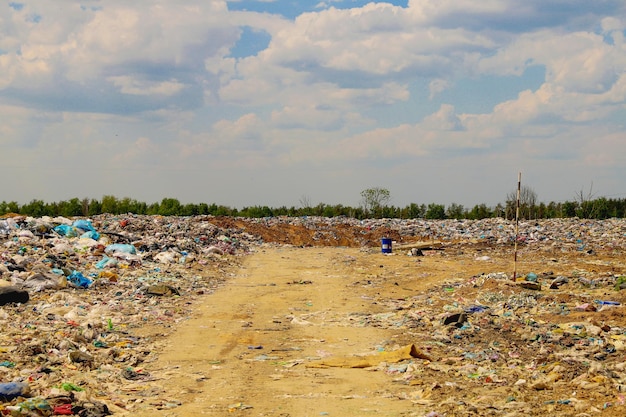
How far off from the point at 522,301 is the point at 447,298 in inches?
61.9

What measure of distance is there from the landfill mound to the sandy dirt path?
1.02 feet

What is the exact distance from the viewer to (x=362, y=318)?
918 cm

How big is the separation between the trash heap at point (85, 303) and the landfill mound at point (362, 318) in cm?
2

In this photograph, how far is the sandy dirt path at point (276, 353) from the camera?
17.1ft

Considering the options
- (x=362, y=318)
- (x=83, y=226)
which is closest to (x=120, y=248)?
(x=83, y=226)

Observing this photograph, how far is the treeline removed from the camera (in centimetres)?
A: 3234

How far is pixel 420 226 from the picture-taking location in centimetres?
2706

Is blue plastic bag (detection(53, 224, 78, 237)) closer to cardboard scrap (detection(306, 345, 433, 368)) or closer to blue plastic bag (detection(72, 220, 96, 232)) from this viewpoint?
blue plastic bag (detection(72, 220, 96, 232))

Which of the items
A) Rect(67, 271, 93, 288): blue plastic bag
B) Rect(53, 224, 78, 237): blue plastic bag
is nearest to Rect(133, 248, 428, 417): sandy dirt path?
Rect(67, 271, 93, 288): blue plastic bag

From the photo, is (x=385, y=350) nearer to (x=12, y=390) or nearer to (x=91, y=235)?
(x=12, y=390)

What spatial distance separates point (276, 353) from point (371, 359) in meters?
1.14

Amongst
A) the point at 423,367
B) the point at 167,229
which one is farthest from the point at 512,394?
the point at 167,229

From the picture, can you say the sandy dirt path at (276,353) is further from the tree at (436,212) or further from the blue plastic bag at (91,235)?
the tree at (436,212)

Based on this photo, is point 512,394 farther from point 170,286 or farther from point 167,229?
point 167,229
